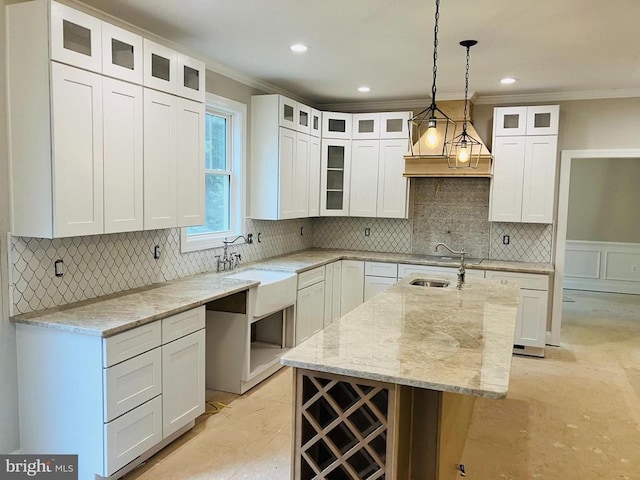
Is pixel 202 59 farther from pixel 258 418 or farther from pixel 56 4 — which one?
pixel 258 418

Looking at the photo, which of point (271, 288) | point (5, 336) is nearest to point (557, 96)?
point (271, 288)

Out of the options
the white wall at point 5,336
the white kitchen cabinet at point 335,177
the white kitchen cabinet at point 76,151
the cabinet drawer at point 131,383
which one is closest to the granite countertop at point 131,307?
the white wall at point 5,336

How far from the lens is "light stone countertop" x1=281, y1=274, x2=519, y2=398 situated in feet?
6.26

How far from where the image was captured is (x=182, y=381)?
313 cm

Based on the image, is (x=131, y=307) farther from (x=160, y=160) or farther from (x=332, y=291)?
(x=332, y=291)

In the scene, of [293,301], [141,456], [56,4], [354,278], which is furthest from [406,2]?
[354,278]

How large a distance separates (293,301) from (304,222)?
1.83 m

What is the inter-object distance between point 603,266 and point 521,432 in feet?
20.7

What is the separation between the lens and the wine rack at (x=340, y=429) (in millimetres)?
1996

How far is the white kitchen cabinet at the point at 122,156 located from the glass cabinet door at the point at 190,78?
42cm

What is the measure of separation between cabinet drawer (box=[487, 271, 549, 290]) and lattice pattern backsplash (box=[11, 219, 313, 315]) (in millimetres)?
2838

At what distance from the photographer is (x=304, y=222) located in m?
6.23

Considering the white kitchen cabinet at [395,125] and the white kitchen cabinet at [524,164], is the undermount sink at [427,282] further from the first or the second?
the white kitchen cabinet at [395,125]

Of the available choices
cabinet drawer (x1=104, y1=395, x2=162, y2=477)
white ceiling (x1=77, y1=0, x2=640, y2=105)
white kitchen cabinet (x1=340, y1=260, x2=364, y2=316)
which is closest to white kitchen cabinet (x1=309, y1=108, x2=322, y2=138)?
white ceiling (x1=77, y1=0, x2=640, y2=105)
